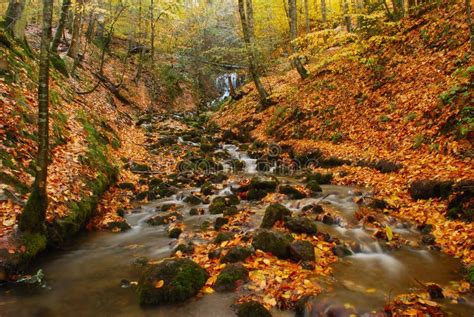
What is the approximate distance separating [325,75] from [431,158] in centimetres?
966

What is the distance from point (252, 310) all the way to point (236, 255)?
1.48m

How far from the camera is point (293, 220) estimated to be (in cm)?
706

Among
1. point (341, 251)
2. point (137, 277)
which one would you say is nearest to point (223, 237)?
point (137, 277)

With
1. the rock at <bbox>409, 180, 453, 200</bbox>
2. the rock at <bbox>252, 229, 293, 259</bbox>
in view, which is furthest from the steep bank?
the rock at <bbox>252, 229, 293, 259</bbox>

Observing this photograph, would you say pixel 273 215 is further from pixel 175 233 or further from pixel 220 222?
pixel 175 233

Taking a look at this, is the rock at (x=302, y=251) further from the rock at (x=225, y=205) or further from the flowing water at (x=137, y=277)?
the rock at (x=225, y=205)

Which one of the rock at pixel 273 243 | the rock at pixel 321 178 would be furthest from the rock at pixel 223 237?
the rock at pixel 321 178

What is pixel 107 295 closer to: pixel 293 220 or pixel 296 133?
pixel 293 220

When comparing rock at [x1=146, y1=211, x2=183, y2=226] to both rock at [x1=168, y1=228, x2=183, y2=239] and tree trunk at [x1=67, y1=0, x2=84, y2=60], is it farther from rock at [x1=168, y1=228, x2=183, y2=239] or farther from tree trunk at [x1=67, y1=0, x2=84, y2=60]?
tree trunk at [x1=67, y1=0, x2=84, y2=60]

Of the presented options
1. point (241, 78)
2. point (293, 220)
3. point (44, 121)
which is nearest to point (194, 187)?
point (293, 220)

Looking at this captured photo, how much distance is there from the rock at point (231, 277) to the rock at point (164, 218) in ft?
12.6

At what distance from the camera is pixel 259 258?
19.3 ft

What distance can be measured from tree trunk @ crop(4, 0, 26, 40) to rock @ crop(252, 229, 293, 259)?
1120 cm

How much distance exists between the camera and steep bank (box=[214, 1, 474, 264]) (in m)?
7.92
